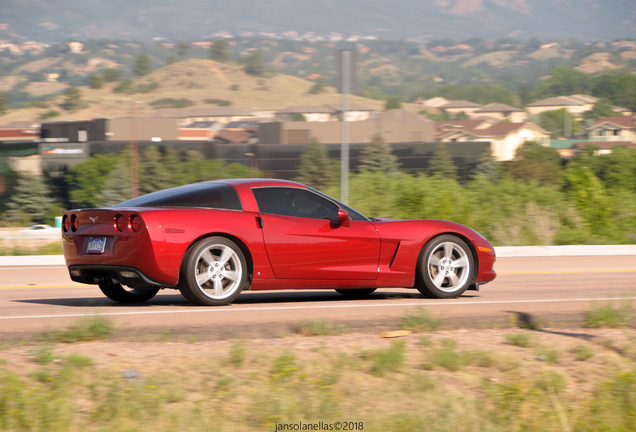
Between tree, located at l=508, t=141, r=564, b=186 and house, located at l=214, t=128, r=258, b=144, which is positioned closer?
tree, located at l=508, t=141, r=564, b=186

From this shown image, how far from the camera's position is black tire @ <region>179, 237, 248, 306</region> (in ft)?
24.1

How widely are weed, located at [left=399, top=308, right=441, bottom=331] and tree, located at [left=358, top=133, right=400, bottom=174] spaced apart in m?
105

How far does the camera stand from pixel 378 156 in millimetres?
114500

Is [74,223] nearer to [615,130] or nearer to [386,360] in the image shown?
[386,360]

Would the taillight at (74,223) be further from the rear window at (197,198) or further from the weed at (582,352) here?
the weed at (582,352)

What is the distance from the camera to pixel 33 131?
520 ft

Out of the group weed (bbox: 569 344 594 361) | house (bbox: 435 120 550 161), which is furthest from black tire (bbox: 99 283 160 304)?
house (bbox: 435 120 550 161)

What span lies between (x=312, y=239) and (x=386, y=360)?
8.80ft

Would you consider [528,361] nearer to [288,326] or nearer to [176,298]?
[288,326]

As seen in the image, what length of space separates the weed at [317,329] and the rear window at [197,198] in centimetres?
157

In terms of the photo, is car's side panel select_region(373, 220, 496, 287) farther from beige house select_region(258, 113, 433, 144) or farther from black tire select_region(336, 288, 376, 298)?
beige house select_region(258, 113, 433, 144)

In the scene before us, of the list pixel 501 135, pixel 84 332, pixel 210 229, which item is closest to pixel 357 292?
pixel 210 229

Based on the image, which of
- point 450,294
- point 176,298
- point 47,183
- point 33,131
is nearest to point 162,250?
point 176,298

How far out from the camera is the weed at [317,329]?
6.60m
